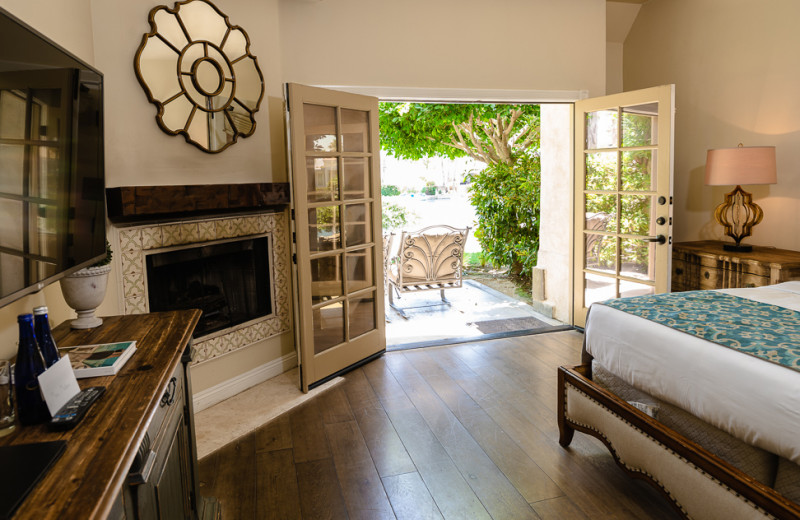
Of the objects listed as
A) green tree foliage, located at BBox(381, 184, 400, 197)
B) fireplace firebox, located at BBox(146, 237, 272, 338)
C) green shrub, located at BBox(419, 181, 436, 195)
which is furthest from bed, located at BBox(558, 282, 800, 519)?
green shrub, located at BBox(419, 181, 436, 195)

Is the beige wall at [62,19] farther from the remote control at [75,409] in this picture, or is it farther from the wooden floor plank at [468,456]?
the wooden floor plank at [468,456]

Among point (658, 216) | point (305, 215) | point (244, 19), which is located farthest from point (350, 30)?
point (658, 216)

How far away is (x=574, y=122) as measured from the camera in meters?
4.79

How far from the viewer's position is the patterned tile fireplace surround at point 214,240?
310cm

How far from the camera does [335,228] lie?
391 cm

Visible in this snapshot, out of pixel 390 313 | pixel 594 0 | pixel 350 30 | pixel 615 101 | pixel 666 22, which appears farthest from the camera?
pixel 390 313

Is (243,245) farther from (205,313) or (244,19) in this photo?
(244,19)

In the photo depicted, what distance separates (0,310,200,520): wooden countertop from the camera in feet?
3.03

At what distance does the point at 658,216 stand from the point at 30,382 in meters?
4.07

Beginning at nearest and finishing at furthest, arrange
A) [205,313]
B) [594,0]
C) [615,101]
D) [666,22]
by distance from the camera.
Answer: [205,313] < [615,101] < [594,0] < [666,22]

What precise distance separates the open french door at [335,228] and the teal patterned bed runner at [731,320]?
6.27 feet

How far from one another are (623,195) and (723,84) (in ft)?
4.29

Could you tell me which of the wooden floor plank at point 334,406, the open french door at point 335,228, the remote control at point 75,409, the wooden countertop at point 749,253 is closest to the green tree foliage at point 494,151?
the wooden countertop at point 749,253

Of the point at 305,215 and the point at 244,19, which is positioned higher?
the point at 244,19
